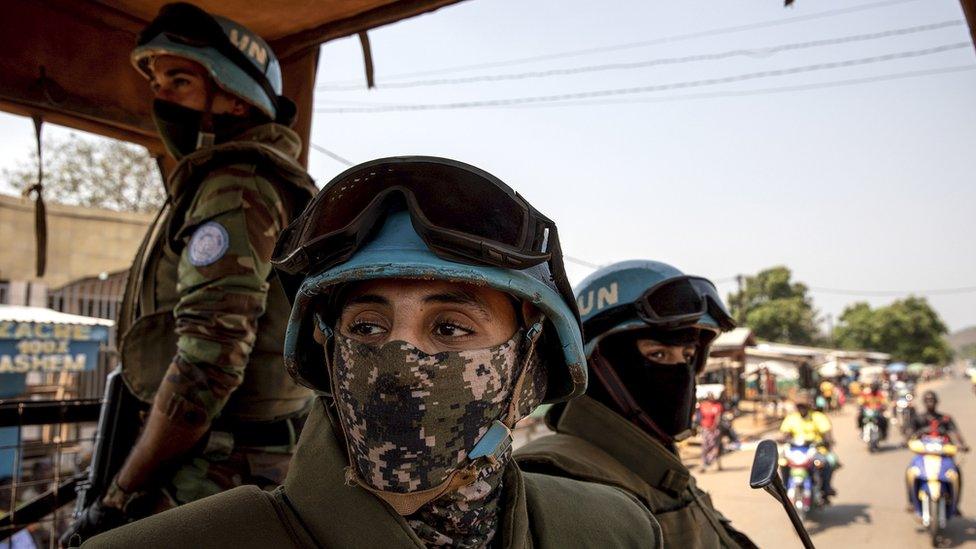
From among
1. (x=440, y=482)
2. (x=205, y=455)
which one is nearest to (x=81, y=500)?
(x=205, y=455)

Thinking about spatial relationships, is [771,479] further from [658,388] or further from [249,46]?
[249,46]

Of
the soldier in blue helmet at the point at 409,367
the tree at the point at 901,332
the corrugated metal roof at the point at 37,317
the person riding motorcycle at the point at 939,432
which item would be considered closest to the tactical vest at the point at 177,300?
the soldier in blue helmet at the point at 409,367

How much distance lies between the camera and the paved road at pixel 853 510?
368 inches

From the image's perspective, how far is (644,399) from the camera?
2713 millimetres

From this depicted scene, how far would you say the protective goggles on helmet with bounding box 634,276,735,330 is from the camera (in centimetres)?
277

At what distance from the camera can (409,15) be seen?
11.0 feet

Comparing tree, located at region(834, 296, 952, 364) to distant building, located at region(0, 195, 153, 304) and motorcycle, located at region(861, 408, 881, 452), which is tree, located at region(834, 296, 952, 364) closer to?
motorcycle, located at region(861, 408, 881, 452)

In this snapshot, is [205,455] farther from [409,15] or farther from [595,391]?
[409,15]

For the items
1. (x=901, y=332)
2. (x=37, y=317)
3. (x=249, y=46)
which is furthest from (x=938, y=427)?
(x=901, y=332)

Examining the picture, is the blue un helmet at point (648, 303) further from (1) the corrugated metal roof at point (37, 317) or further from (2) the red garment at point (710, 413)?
(2) the red garment at point (710, 413)

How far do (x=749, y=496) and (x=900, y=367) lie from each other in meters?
37.1

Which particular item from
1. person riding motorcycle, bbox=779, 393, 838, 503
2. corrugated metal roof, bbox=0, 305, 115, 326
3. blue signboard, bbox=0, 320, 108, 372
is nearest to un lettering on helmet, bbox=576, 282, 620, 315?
corrugated metal roof, bbox=0, 305, 115, 326

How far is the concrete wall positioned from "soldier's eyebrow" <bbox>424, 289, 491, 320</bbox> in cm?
1335

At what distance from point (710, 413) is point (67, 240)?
13286 millimetres
